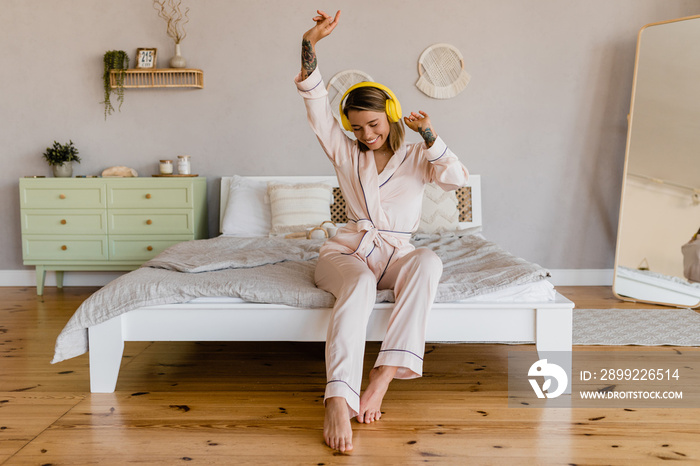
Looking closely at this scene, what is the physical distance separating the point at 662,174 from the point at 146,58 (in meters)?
3.34

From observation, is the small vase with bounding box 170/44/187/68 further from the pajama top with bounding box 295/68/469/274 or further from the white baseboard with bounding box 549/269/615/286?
the white baseboard with bounding box 549/269/615/286

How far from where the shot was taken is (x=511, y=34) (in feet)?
13.3

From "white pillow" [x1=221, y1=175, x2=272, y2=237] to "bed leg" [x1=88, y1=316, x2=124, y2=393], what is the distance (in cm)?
166

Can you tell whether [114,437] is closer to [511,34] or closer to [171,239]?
[171,239]

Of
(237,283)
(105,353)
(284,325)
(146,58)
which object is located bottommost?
(105,353)

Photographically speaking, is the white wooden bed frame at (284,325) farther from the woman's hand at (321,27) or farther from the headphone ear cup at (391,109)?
the woman's hand at (321,27)

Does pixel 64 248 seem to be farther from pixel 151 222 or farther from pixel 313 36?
Answer: pixel 313 36

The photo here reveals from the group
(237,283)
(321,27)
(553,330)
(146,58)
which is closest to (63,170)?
(146,58)

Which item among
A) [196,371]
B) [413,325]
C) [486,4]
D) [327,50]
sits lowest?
[196,371]

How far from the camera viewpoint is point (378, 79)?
4.11 meters

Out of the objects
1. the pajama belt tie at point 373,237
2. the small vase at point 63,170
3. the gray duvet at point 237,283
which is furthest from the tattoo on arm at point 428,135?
the small vase at point 63,170

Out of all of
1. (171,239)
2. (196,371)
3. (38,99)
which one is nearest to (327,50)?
(171,239)

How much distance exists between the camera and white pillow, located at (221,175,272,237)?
12.6ft

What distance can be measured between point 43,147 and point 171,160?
0.90 meters
